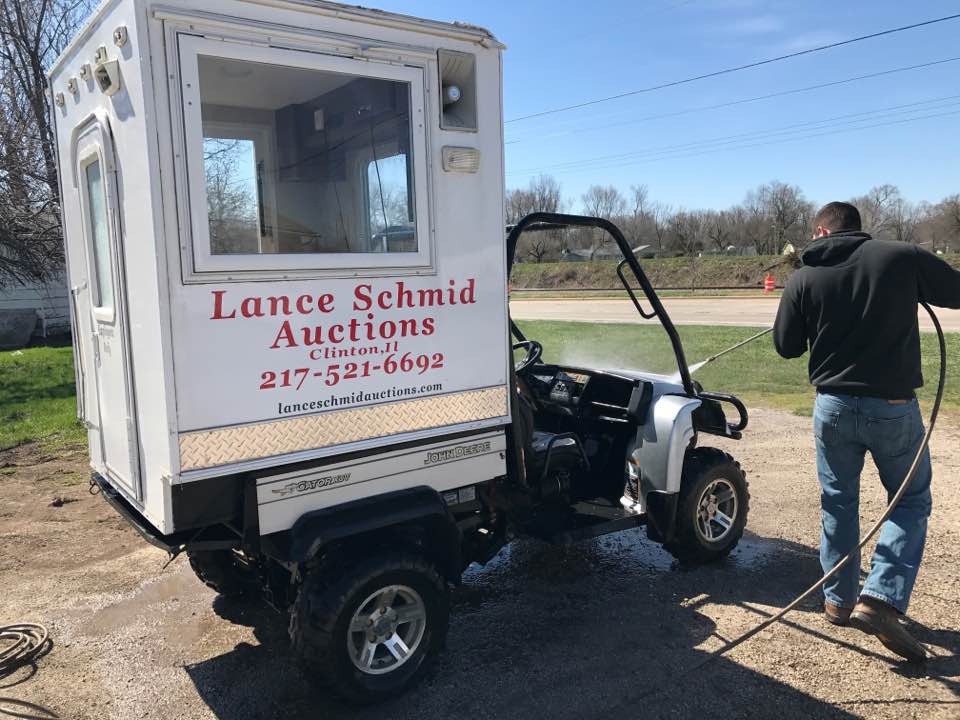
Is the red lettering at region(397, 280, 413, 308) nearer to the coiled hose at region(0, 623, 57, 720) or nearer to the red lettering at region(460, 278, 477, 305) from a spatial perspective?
the red lettering at region(460, 278, 477, 305)

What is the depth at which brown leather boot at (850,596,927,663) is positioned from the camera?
132 inches

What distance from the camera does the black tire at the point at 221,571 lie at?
161 inches

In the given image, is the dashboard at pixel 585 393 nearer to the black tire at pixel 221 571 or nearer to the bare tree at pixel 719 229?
the black tire at pixel 221 571

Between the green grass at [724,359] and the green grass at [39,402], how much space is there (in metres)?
5.67

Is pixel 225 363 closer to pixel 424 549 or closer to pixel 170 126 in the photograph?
pixel 170 126

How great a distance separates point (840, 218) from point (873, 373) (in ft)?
2.60

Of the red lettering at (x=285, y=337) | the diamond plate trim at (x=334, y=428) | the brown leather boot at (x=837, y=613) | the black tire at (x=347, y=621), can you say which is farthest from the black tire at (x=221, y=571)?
the brown leather boot at (x=837, y=613)

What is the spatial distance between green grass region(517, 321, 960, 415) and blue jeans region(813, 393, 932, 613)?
2053 millimetres

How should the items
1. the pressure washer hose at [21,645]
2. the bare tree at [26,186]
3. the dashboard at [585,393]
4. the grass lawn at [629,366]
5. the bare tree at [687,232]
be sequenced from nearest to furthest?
1. the pressure washer hose at [21,645]
2. the dashboard at [585,393]
3. the grass lawn at [629,366]
4. the bare tree at [26,186]
5. the bare tree at [687,232]

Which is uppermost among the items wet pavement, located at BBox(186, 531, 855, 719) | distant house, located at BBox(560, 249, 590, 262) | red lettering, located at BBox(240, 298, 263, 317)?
distant house, located at BBox(560, 249, 590, 262)

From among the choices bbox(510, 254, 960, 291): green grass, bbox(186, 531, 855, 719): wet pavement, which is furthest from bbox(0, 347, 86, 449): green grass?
bbox(510, 254, 960, 291): green grass

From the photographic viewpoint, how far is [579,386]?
5039 millimetres

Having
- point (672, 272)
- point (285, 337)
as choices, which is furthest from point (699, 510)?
point (672, 272)

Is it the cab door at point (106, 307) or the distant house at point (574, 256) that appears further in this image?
the distant house at point (574, 256)
